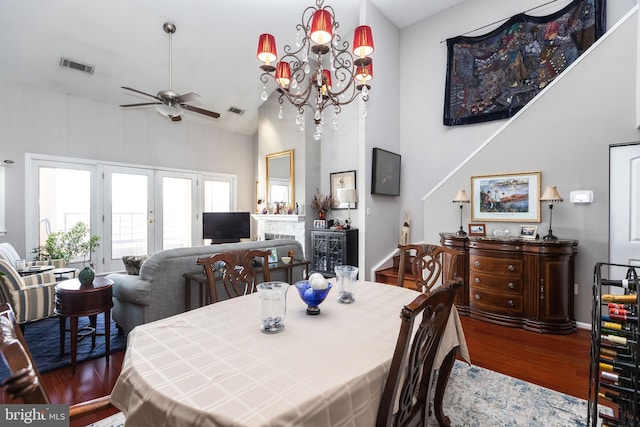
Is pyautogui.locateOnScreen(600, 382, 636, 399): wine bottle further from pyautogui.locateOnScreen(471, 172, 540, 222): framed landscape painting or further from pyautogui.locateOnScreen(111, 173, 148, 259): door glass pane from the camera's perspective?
pyautogui.locateOnScreen(111, 173, 148, 259): door glass pane

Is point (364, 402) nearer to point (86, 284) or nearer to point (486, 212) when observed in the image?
point (86, 284)

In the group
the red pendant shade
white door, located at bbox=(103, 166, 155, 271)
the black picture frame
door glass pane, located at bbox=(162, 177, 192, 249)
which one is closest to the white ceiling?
white door, located at bbox=(103, 166, 155, 271)

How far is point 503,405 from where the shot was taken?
1.99 metres

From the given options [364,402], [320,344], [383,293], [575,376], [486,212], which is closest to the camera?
[364,402]

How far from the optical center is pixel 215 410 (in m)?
0.78

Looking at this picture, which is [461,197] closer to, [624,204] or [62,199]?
[624,204]

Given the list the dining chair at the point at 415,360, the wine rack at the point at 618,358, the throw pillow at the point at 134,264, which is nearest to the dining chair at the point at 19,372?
the dining chair at the point at 415,360

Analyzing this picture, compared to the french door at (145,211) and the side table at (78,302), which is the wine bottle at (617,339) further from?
the french door at (145,211)

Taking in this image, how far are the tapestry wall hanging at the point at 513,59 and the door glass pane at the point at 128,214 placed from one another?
5915mm

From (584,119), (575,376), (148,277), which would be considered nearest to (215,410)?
(148,277)

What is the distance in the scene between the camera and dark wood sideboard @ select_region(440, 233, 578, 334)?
3.14 metres

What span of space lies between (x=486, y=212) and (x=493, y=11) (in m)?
3.38

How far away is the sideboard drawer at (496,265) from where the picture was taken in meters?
3.28

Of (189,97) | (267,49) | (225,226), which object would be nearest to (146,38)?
(189,97)
